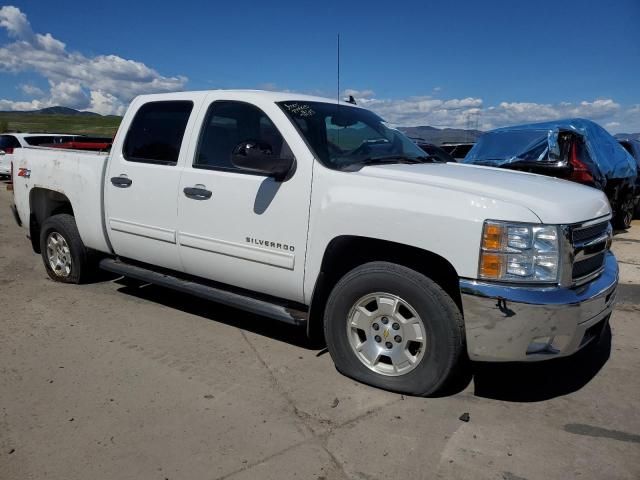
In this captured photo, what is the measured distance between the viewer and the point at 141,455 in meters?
2.80

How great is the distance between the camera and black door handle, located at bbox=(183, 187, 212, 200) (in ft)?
13.6

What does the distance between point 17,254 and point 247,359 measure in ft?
16.3

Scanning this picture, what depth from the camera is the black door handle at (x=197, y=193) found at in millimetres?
4141

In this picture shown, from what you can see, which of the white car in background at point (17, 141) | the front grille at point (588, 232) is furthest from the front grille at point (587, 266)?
the white car in background at point (17, 141)

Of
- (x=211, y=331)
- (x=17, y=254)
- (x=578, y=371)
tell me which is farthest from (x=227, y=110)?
(x=17, y=254)

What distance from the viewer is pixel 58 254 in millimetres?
5855

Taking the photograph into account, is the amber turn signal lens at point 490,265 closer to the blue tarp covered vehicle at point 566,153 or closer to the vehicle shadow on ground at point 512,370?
the vehicle shadow on ground at point 512,370

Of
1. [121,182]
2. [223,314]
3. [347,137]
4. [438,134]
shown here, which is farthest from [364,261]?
[438,134]

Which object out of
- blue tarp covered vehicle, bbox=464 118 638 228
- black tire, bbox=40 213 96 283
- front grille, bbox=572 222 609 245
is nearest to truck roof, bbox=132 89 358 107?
black tire, bbox=40 213 96 283

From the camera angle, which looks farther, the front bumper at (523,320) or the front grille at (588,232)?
the front grille at (588,232)

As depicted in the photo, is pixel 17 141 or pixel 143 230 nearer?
pixel 143 230

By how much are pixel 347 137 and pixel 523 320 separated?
6.20 ft

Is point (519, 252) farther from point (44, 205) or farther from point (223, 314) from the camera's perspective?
point (44, 205)

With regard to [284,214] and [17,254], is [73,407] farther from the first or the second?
[17,254]
